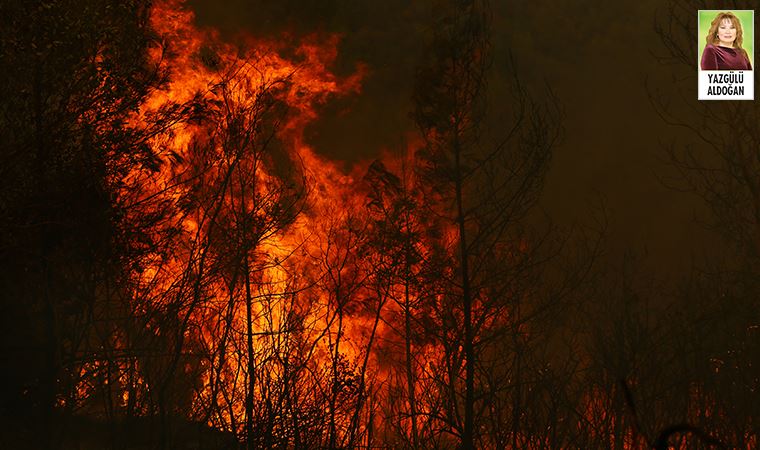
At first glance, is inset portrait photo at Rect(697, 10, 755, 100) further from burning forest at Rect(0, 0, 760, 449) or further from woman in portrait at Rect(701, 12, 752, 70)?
burning forest at Rect(0, 0, 760, 449)

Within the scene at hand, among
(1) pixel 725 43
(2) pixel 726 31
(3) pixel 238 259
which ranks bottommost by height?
(3) pixel 238 259

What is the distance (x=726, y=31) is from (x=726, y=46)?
1.53 feet

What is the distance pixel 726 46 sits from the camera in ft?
58.7

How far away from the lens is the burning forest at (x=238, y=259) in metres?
12.2

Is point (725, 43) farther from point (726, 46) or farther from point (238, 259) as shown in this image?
Answer: point (238, 259)

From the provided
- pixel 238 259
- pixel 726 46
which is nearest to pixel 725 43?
pixel 726 46

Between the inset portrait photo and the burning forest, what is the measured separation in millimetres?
1757

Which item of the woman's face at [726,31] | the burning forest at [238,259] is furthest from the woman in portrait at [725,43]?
the burning forest at [238,259]

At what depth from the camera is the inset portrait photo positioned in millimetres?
16984

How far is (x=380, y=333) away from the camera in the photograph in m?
31.4

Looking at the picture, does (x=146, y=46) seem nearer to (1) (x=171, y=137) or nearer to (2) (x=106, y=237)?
(1) (x=171, y=137)

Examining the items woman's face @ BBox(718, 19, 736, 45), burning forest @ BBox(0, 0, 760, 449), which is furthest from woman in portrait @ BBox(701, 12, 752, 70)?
burning forest @ BBox(0, 0, 760, 449)

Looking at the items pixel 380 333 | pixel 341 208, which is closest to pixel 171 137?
pixel 341 208

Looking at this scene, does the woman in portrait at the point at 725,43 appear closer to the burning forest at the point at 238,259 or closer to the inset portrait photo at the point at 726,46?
the inset portrait photo at the point at 726,46
